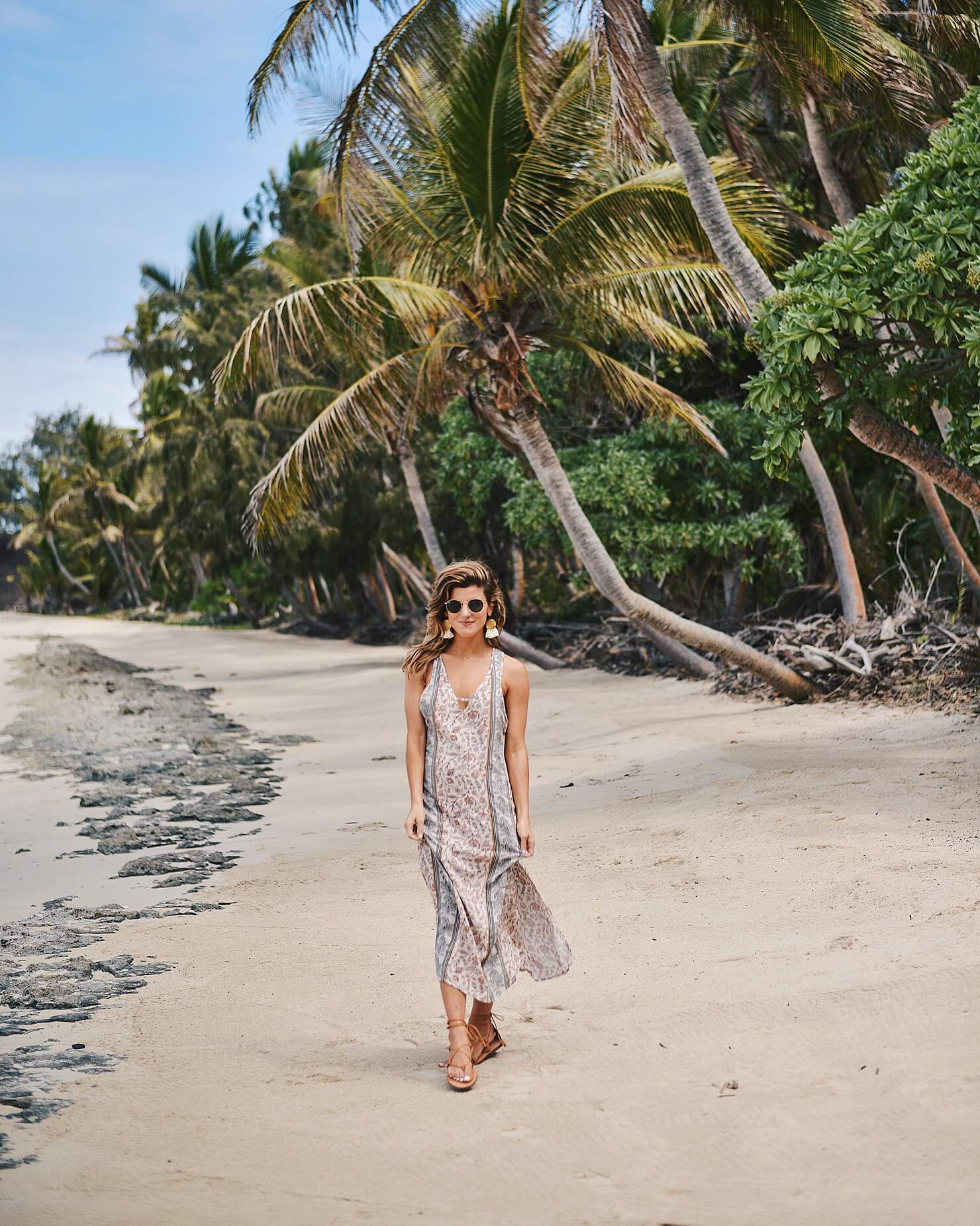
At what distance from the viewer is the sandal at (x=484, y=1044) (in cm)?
372

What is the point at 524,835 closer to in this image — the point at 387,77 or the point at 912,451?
the point at 912,451

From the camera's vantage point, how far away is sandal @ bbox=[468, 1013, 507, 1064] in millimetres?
3719

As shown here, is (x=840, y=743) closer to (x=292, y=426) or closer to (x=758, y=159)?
(x=758, y=159)

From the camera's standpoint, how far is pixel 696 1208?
277 centimetres

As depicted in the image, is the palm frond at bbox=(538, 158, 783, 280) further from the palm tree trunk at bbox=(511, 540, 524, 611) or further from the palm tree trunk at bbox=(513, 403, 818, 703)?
the palm tree trunk at bbox=(511, 540, 524, 611)

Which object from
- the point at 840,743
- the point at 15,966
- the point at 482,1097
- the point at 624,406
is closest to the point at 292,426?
the point at 624,406

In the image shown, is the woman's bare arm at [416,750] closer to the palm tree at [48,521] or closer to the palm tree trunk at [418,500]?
the palm tree trunk at [418,500]

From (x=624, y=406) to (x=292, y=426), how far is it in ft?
39.9

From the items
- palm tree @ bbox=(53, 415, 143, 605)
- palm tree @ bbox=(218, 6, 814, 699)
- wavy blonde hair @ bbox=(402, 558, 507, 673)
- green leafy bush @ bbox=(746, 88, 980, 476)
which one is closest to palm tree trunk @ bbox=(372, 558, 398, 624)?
palm tree @ bbox=(218, 6, 814, 699)

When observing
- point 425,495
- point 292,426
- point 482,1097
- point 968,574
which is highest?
A: point 292,426

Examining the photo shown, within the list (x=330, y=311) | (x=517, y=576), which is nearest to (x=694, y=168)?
(x=330, y=311)

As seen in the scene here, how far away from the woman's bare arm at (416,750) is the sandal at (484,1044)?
61cm

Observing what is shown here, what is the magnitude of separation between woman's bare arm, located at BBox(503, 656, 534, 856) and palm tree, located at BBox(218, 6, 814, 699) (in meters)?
6.87

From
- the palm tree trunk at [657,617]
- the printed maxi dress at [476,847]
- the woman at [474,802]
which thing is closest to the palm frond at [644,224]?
the palm tree trunk at [657,617]
